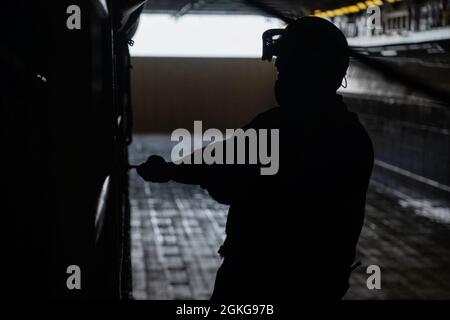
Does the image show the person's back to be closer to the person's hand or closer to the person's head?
the person's head

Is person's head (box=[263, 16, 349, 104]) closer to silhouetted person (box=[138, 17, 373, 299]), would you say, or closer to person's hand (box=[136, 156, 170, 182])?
silhouetted person (box=[138, 17, 373, 299])

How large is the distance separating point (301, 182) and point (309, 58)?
37cm

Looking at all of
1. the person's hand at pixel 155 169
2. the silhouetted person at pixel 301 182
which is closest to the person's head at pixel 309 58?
the silhouetted person at pixel 301 182

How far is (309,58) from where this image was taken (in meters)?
1.83

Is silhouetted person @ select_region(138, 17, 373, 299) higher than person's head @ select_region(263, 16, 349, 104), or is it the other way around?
person's head @ select_region(263, 16, 349, 104)

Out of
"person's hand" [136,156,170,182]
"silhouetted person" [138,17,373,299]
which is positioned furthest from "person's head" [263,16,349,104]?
"person's hand" [136,156,170,182]

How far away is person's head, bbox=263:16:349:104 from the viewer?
Result: 5.98ft

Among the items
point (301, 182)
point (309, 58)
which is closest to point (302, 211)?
point (301, 182)

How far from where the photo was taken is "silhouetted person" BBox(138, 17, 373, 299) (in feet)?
6.00

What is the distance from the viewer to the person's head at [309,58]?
71.8 inches

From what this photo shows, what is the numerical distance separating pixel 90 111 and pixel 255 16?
56.7 feet

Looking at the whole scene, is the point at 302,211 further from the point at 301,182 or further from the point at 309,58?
the point at 309,58

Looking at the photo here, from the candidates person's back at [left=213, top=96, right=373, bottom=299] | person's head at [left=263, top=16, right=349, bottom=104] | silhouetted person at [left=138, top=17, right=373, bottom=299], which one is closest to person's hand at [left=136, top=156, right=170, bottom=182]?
silhouetted person at [left=138, top=17, right=373, bottom=299]

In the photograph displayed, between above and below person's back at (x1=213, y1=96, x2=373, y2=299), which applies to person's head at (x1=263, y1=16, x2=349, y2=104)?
above
